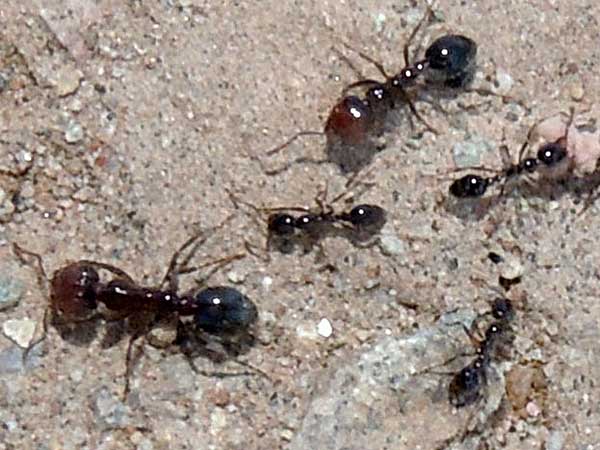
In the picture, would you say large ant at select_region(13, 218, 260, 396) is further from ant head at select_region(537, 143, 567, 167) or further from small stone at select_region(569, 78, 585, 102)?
small stone at select_region(569, 78, 585, 102)

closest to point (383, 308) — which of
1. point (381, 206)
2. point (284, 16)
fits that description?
point (381, 206)

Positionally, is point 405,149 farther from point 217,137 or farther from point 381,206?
point 217,137

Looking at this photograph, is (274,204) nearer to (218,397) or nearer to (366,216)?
(366,216)

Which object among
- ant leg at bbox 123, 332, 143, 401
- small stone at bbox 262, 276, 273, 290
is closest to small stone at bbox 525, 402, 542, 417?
small stone at bbox 262, 276, 273, 290

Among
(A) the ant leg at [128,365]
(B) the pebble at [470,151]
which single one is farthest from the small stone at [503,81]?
(A) the ant leg at [128,365]

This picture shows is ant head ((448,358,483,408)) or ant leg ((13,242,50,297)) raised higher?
ant leg ((13,242,50,297))

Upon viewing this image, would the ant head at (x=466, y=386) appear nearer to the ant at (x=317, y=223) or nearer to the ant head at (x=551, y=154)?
the ant at (x=317, y=223)
